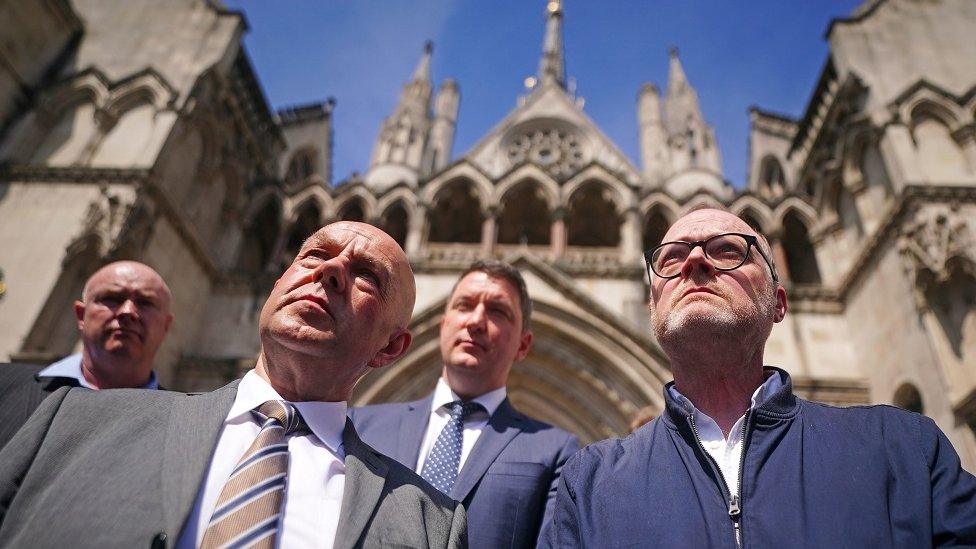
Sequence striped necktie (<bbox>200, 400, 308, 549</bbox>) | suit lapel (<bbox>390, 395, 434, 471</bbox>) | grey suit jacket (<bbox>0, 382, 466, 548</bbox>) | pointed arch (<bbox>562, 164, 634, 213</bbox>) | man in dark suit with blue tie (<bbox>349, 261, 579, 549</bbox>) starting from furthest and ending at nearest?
pointed arch (<bbox>562, 164, 634, 213</bbox>), suit lapel (<bbox>390, 395, 434, 471</bbox>), man in dark suit with blue tie (<bbox>349, 261, 579, 549</bbox>), striped necktie (<bbox>200, 400, 308, 549</bbox>), grey suit jacket (<bbox>0, 382, 466, 548</bbox>)

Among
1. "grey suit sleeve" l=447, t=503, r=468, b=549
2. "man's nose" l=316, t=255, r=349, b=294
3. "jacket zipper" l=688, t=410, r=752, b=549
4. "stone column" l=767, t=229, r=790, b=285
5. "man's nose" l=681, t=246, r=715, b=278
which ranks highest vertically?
"stone column" l=767, t=229, r=790, b=285

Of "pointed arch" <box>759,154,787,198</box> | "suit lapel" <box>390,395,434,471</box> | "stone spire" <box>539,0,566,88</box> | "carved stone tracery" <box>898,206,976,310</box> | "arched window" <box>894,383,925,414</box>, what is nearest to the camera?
"suit lapel" <box>390,395,434,471</box>

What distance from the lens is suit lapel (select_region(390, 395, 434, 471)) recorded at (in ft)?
9.41

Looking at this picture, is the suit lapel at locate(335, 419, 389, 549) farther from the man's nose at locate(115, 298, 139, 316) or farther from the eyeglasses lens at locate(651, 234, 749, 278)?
the man's nose at locate(115, 298, 139, 316)

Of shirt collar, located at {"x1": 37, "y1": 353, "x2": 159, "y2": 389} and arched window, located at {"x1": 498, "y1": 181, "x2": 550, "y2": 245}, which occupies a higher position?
arched window, located at {"x1": 498, "y1": 181, "x2": 550, "y2": 245}

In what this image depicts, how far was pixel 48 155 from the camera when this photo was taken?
32.6ft

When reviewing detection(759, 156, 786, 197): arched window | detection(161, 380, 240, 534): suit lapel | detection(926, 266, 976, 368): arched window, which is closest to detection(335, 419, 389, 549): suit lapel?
detection(161, 380, 240, 534): suit lapel

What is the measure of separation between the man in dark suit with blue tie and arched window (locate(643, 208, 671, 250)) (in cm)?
949

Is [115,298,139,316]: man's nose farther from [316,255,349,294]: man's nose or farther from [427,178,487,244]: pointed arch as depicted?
[427,178,487,244]: pointed arch

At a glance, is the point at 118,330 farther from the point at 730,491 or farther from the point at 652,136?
the point at 652,136

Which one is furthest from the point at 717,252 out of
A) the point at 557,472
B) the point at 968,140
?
the point at 968,140

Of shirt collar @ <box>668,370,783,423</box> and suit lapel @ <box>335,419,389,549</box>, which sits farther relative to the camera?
shirt collar @ <box>668,370,783,423</box>

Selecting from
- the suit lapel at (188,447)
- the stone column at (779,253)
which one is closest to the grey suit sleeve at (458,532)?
the suit lapel at (188,447)

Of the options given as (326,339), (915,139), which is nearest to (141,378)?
(326,339)
